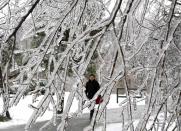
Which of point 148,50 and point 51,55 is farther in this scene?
point 148,50

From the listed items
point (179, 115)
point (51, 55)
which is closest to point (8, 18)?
point (51, 55)

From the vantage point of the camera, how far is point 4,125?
1575cm

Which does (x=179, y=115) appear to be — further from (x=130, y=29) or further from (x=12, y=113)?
(x=12, y=113)

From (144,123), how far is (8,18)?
46.1 inches

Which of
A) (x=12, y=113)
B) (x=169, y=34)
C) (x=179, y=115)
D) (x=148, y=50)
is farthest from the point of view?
(x=12, y=113)

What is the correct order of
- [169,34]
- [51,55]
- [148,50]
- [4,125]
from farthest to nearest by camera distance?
[4,125] < [148,50] < [169,34] < [51,55]

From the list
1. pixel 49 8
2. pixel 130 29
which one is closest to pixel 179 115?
pixel 130 29

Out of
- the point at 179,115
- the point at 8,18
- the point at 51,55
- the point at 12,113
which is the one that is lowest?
the point at 12,113

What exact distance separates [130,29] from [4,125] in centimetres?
1346

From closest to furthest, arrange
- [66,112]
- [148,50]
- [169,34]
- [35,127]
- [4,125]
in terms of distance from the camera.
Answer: [66,112]
[169,34]
[148,50]
[35,127]
[4,125]

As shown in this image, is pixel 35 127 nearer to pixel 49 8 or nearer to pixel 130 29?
pixel 49 8

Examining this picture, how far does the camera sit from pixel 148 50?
6086 millimetres

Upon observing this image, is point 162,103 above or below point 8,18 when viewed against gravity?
below

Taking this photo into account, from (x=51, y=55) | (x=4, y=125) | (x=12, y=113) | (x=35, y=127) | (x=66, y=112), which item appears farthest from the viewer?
(x=12, y=113)
